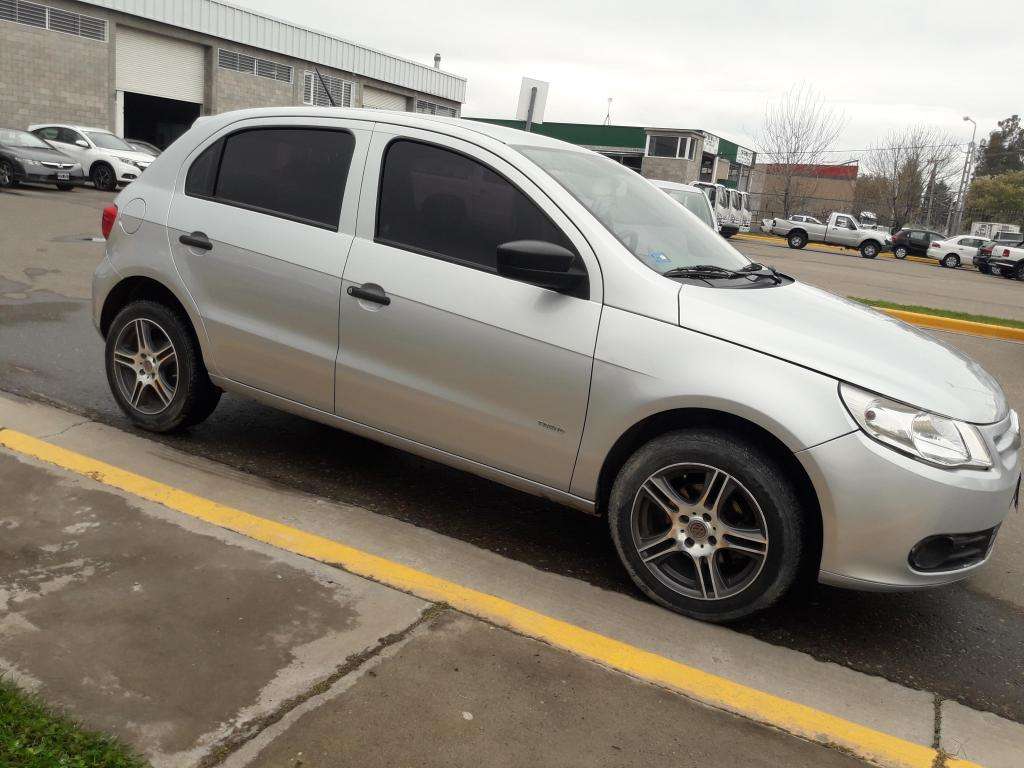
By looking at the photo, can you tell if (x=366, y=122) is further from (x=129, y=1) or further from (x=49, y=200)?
(x=129, y=1)

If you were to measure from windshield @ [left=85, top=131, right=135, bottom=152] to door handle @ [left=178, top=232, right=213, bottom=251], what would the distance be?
21.1 m

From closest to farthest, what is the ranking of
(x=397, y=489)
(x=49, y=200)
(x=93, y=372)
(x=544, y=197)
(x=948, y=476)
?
1. (x=948, y=476)
2. (x=544, y=197)
3. (x=397, y=489)
4. (x=93, y=372)
5. (x=49, y=200)

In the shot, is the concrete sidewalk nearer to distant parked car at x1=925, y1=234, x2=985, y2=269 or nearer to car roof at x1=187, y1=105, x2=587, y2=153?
car roof at x1=187, y1=105, x2=587, y2=153

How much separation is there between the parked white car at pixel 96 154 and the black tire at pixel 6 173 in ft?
8.96

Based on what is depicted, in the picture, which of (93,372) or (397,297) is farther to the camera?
(93,372)

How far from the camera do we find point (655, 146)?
53688mm

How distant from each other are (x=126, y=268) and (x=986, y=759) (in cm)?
424

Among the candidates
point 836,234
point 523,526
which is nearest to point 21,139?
point 523,526

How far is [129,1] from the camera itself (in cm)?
3002

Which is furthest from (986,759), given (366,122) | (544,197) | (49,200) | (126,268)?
(49,200)

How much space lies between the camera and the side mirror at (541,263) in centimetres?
343

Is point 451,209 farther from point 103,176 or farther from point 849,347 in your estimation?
point 103,176

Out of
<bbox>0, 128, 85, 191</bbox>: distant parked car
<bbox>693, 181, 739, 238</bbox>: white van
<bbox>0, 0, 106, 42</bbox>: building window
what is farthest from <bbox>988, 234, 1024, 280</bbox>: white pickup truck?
<bbox>0, 0, 106, 42</bbox>: building window

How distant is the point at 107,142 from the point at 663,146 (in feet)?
120
